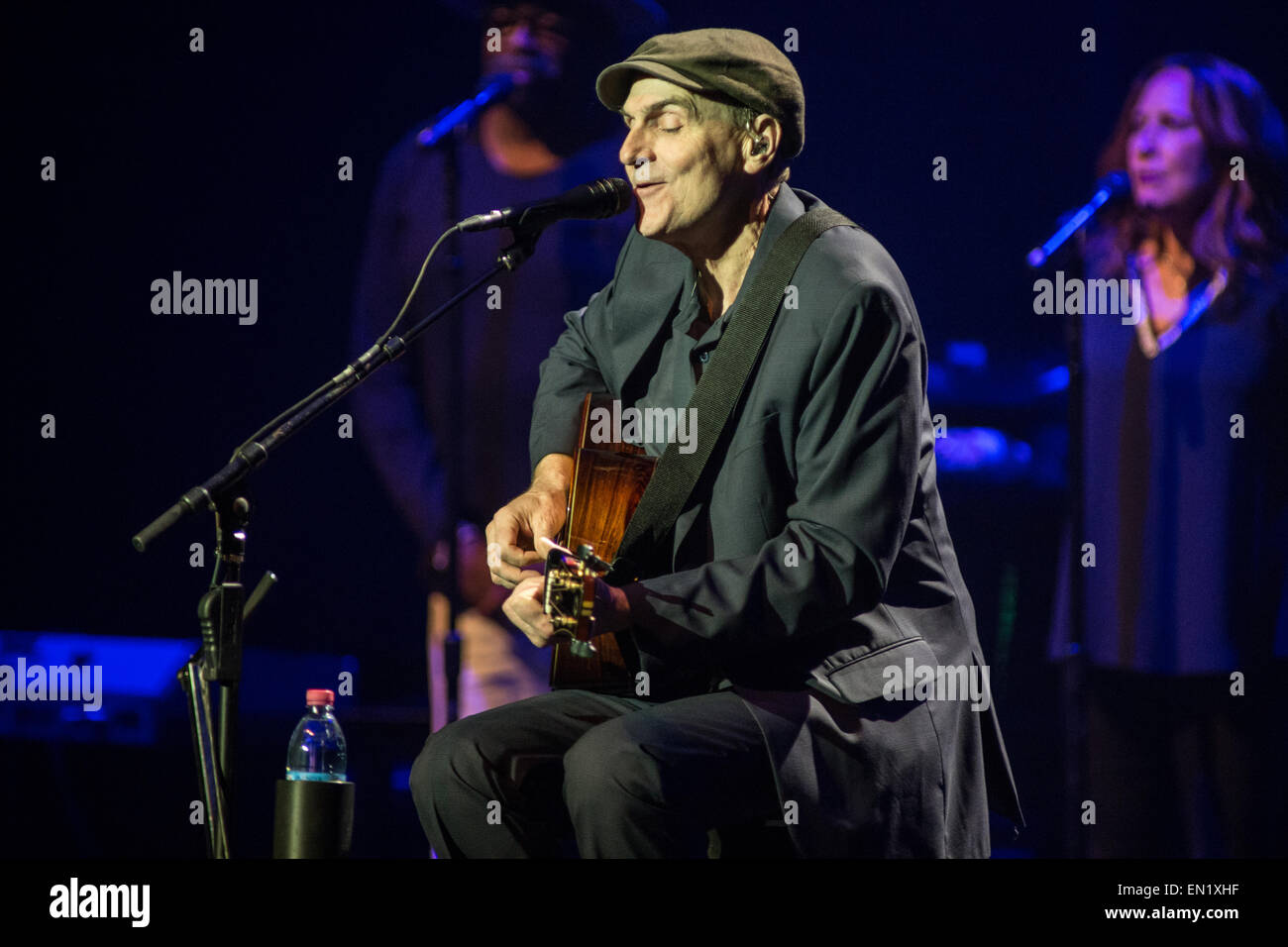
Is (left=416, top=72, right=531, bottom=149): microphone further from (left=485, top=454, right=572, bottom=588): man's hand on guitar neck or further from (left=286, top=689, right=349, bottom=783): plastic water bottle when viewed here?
(left=286, top=689, right=349, bottom=783): plastic water bottle

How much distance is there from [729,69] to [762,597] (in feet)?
3.60

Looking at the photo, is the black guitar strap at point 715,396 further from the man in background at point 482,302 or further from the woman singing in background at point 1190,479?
the woman singing in background at point 1190,479

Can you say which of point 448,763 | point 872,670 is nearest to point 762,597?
point 872,670

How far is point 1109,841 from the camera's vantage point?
3742 mm

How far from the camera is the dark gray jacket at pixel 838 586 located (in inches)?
97.1

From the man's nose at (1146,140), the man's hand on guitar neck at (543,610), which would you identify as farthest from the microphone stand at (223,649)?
the man's nose at (1146,140)

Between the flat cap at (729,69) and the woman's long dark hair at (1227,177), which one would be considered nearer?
the flat cap at (729,69)

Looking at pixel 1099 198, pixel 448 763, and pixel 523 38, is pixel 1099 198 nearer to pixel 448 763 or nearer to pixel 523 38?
pixel 523 38

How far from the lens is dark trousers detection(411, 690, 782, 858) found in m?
2.37

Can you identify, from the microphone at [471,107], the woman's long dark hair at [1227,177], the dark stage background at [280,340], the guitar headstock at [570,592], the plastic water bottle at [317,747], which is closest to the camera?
the guitar headstock at [570,592]

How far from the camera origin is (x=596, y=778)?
93.9 inches
